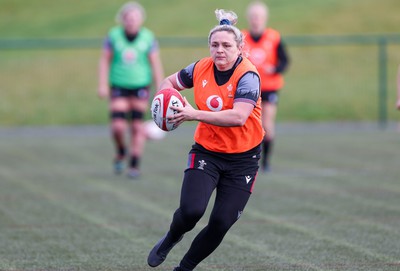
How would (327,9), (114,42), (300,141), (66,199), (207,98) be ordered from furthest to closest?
(327,9) → (300,141) → (114,42) → (66,199) → (207,98)

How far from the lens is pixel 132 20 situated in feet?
41.2

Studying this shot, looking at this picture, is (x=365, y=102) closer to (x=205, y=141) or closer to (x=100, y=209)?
(x=100, y=209)

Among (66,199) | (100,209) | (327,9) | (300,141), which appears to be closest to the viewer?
(100,209)

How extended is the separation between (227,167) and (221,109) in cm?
40

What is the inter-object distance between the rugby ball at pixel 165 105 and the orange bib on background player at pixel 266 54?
275 inches

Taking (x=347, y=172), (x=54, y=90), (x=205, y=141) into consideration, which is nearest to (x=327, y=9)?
(x=54, y=90)

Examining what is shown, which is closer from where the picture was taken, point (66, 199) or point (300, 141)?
point (66, 199)

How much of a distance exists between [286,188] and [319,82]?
421 inches

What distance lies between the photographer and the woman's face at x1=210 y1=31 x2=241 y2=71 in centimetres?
641

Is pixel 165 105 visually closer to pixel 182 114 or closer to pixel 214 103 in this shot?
pixel 182 114

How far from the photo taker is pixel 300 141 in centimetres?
1742

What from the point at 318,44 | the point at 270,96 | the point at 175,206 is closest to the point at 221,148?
the point at 175,206

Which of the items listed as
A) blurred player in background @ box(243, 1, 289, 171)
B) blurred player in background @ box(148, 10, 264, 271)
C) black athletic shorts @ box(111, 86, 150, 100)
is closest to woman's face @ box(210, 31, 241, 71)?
blurred player in background @ box(148, 10, 264, 271)

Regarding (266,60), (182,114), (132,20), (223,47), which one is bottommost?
(182,114)
